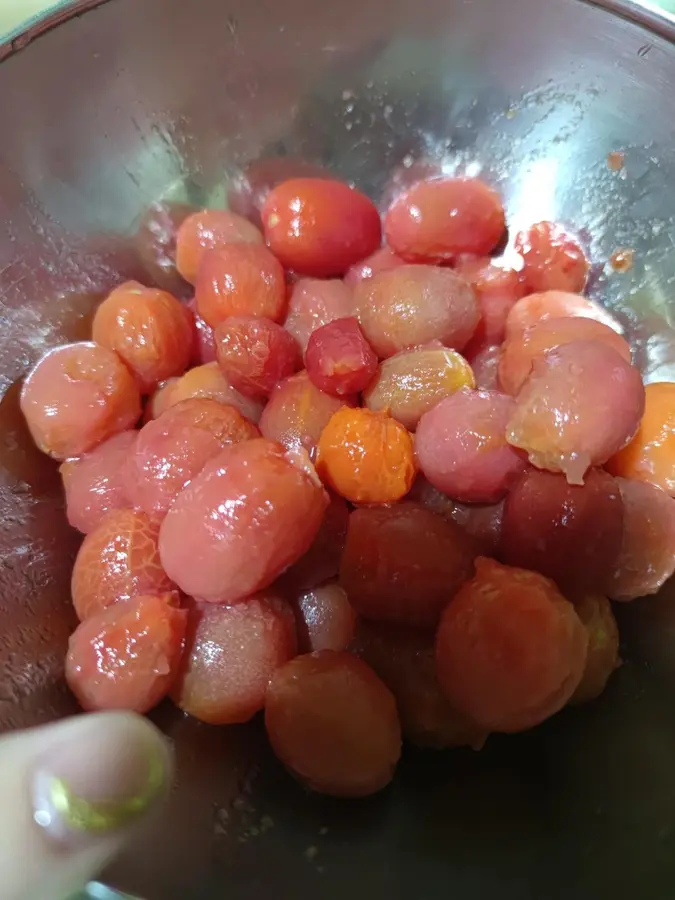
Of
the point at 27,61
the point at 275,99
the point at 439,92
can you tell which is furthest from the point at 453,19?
the point at 27,61

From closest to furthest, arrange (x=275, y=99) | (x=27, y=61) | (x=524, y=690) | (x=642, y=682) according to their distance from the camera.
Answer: (x=524, y=690) < (x=642, y=682) < (x=27, y=61) < (x=275, y=99)

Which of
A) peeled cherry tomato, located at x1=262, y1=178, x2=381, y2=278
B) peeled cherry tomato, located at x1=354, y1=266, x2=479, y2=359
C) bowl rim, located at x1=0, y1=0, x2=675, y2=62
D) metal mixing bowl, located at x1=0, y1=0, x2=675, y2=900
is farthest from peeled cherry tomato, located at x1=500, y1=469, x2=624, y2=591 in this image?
bowl rim, located at x1=0, y1=0, x2=675, y2=62

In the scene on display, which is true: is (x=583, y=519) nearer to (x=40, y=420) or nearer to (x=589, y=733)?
(x=589, y=733)

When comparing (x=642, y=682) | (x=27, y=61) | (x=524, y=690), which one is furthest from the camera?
(x=27, y=61)

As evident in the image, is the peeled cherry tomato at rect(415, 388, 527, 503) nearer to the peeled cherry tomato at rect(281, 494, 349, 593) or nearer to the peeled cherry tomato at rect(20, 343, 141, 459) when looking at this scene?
the peeled cherry tomato at rect(281, 494, 349, 593)

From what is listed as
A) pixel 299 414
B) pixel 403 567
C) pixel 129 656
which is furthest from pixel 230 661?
pixel 299 414

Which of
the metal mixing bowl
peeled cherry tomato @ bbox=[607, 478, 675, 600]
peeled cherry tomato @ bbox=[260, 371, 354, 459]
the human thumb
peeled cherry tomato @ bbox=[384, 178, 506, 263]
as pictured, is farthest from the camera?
peeled cherry tomato @ bbox=[384, 178, 506, 263]
